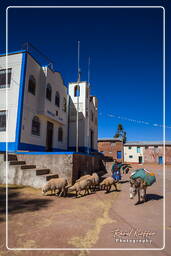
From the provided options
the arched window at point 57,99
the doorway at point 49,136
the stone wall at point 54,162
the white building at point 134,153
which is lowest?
the white building at point 134,153

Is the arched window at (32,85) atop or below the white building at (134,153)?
atop

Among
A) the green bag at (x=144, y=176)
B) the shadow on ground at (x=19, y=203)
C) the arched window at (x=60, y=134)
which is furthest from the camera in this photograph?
the arched window at (x=60, y=134)

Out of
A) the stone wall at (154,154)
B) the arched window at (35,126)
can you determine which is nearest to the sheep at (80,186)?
the arched window at (35,126)

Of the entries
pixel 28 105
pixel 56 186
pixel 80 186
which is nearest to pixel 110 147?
pixel 28 105

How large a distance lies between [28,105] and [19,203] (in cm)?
907

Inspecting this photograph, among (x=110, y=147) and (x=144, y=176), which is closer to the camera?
(x=144, y=176)

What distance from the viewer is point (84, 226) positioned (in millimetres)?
4258

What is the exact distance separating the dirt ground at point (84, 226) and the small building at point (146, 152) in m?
40.6

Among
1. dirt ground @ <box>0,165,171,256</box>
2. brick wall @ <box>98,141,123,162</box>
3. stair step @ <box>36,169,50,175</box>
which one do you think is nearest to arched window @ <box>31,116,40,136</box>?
stair step @ <box>36,169,50,175</box>

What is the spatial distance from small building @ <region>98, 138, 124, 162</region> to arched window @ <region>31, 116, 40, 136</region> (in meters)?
28.3

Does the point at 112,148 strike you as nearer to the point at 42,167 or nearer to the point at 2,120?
the point at 2,120

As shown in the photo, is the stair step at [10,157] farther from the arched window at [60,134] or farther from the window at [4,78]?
the arched window at [60,134]

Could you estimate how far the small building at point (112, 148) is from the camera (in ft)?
135

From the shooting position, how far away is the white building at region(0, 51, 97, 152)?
12898mm
